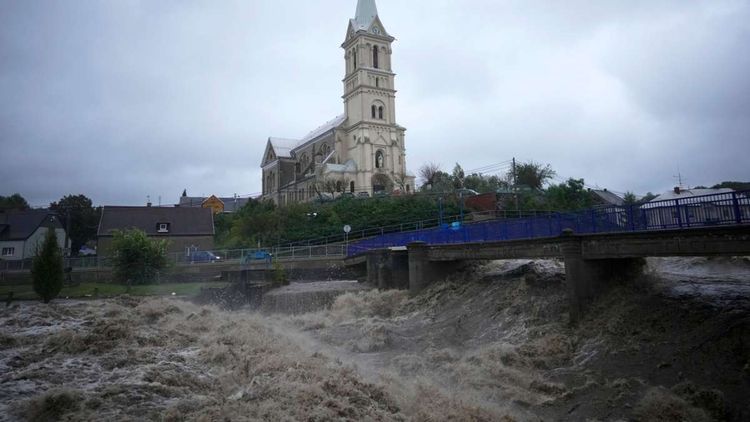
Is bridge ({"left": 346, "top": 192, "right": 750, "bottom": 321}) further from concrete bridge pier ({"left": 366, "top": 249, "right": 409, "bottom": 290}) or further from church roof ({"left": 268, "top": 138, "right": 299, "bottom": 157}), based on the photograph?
church roof ({"left": 268, "top": 138, "right": 299, "bottom": 157})

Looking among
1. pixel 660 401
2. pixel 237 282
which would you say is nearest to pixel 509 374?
pixel 660 401

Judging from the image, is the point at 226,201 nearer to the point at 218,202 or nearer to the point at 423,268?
the point at 218,202

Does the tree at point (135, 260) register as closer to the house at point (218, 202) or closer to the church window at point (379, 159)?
the church window at point (379, 159)

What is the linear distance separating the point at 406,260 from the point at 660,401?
21.6 metres

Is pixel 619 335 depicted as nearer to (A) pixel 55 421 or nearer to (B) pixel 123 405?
(B) pixel 123 405

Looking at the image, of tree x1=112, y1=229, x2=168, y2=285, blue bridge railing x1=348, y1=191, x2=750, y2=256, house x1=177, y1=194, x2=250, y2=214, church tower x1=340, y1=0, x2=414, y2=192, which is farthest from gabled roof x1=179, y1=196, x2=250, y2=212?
blue bridge railing x1=348, y1=191, x2=750, y2=256

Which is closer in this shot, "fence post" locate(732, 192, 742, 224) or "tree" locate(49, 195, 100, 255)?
"fence post" locate(732, 192, 742, 224)

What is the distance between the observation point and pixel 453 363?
53.5 feet

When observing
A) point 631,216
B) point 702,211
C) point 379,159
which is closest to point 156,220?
point 379,159

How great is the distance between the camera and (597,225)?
64.7 feet

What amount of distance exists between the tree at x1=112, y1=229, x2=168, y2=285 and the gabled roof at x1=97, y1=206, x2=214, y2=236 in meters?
18.6

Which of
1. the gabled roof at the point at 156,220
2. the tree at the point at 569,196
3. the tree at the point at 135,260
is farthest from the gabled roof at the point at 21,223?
the tree at the point at 569,196

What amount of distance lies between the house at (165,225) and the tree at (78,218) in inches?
874

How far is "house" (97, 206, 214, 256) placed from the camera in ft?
206
